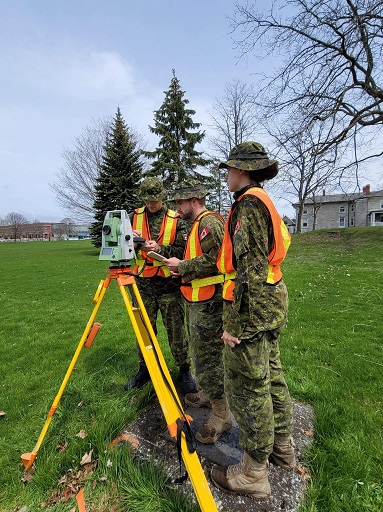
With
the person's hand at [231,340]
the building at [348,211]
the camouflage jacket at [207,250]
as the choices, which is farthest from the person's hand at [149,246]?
the building at [348,211]

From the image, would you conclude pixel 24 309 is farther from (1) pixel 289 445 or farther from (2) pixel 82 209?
(2) pixel 82 209

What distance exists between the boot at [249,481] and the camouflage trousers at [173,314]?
1441mm

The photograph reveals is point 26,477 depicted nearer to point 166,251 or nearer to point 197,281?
point 197,281

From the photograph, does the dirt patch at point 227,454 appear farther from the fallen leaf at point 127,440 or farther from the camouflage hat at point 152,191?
the camouflage hat at point 152,191

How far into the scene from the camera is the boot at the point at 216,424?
8.35ft

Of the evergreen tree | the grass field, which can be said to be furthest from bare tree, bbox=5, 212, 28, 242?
the grass field

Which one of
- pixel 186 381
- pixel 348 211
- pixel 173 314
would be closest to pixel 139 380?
pixel 186 381

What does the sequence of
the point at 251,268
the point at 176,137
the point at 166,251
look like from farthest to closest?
the point at 176,137
the point at 166,251
the point at 251,268

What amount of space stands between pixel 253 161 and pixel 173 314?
208cm

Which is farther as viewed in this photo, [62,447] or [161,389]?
[62,447]

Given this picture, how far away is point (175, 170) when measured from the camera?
72.3 ft

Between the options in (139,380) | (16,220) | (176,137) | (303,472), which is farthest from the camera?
(16,220)

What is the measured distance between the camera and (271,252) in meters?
1.92

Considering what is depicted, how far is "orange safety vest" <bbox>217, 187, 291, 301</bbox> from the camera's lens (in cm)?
185
